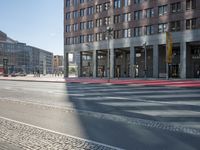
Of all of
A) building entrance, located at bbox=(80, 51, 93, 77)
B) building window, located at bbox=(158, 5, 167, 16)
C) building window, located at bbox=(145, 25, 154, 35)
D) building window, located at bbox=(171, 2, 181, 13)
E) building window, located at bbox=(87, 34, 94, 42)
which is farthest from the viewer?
building entrance, located at bbox=(80, 51, 93, 77)

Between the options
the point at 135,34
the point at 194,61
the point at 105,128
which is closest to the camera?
the point at 105,128

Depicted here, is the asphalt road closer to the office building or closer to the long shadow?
the long shadow

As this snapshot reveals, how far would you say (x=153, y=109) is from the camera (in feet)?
36.0

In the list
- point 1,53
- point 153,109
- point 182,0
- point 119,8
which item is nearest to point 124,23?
point 119,8

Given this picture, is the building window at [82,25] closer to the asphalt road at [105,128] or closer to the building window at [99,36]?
the building window at [99,36]

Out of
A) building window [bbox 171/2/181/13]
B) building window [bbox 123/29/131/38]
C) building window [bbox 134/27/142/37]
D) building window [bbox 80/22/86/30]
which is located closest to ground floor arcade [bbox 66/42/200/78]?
building window [bbox 134/27/142/37]

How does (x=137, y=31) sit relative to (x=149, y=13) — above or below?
below

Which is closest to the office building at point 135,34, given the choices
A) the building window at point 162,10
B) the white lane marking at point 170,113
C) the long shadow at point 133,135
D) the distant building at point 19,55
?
the building window at point 162,10

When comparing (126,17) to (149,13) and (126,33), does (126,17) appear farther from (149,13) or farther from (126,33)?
(149,13)

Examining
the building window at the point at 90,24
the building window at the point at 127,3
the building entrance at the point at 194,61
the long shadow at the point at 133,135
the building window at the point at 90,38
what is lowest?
the long shadow at the point at 133,135

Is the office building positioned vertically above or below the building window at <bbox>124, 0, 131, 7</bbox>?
below

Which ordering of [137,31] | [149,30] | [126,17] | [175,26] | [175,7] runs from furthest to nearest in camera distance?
[126,17]
[137,31]
[149,30]
[175,7]
[175,26]

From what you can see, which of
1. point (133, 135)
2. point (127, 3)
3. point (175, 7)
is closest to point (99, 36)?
point (127, 3)

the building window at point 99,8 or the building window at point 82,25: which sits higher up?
the building window at point 99,8
